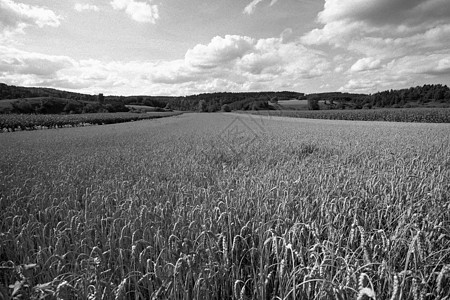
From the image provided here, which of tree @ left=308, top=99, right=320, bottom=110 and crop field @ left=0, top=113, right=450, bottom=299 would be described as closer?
crop field @ left=0, top=113, right=450, bottom=299

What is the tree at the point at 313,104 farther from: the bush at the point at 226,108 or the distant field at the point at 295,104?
the bush at the point at 226,108

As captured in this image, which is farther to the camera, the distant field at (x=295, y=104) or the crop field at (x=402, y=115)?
the distant field at (x=295, y=104)

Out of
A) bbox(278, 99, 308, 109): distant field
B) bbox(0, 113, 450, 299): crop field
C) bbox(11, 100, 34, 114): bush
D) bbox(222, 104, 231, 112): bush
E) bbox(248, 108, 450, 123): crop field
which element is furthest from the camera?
bbox(222, 104, 231, 112): bush

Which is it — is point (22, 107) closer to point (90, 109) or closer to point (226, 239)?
point (90, 109)

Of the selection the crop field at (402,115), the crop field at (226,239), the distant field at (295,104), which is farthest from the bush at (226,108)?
the crop field at (226,239)

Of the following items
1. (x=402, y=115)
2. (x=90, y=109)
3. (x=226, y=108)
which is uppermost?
(x=226, y=108)

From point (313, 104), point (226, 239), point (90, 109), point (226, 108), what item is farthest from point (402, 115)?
point (90, 109)

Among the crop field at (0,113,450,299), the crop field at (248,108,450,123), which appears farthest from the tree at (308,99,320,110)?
the crop field at (0,113,450,299)

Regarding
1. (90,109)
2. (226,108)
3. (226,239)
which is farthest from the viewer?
(226,108)

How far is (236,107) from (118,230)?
11724 cm

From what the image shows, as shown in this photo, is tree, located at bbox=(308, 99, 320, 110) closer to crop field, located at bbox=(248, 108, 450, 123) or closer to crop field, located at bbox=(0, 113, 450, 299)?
crop field, located at bbox=(248, 108, 450, 123)

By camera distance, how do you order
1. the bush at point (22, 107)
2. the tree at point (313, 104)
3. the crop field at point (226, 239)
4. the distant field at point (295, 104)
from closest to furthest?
the crop field at point (226, 239), the bush at point (22, 107), the tree at point (313, 104), the distant field at point (295, 104)

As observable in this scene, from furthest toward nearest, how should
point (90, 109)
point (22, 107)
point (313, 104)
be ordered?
point (90, 109) → point (313, 104) → point (22, 107)

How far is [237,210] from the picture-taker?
332 centimetres
